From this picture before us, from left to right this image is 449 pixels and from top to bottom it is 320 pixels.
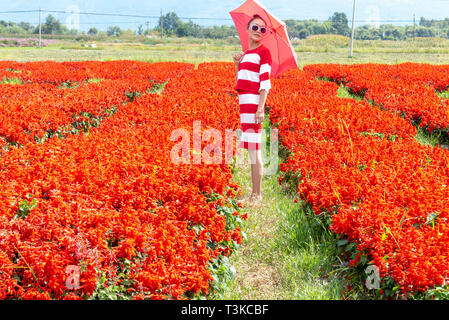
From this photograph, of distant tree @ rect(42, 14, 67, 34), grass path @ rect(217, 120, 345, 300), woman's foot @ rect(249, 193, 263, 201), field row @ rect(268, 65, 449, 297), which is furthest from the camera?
distant tree @ rect(42, 14, 67, 34)

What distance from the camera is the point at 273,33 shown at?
4.88m

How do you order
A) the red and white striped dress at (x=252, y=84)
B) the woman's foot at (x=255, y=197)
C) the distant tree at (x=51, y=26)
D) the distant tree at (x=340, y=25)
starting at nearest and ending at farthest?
1. the red and white striped dress at (x=252, y=84)
2. the woman's foot at (x=255, y=197)
3. the distant tree at (x=340, y=25)
4. the distant tree at (x=51, y=26)

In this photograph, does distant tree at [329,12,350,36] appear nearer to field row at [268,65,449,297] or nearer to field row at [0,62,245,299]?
field row at [268,65,449,297]

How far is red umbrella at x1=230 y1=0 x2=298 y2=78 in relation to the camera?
479 cm

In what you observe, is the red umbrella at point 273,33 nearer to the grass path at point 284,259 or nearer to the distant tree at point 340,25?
the grass path at point 284,259

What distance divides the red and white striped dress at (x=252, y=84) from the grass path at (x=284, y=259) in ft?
3.12

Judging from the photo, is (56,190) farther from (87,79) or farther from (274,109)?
(87,79)

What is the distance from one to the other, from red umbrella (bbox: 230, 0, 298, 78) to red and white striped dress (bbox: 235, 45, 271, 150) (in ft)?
0.97

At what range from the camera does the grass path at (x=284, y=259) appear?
3418mm

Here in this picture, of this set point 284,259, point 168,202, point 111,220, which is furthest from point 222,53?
point 111,220

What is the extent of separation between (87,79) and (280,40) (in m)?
12.9

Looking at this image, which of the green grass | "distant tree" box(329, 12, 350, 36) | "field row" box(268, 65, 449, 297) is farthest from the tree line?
"field row" box(268, 65, 449, 297)

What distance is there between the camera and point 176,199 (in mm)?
3607

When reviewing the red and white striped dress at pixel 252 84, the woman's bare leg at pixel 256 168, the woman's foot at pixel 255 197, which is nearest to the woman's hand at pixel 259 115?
the red and white striped dress at pixel 252 84
